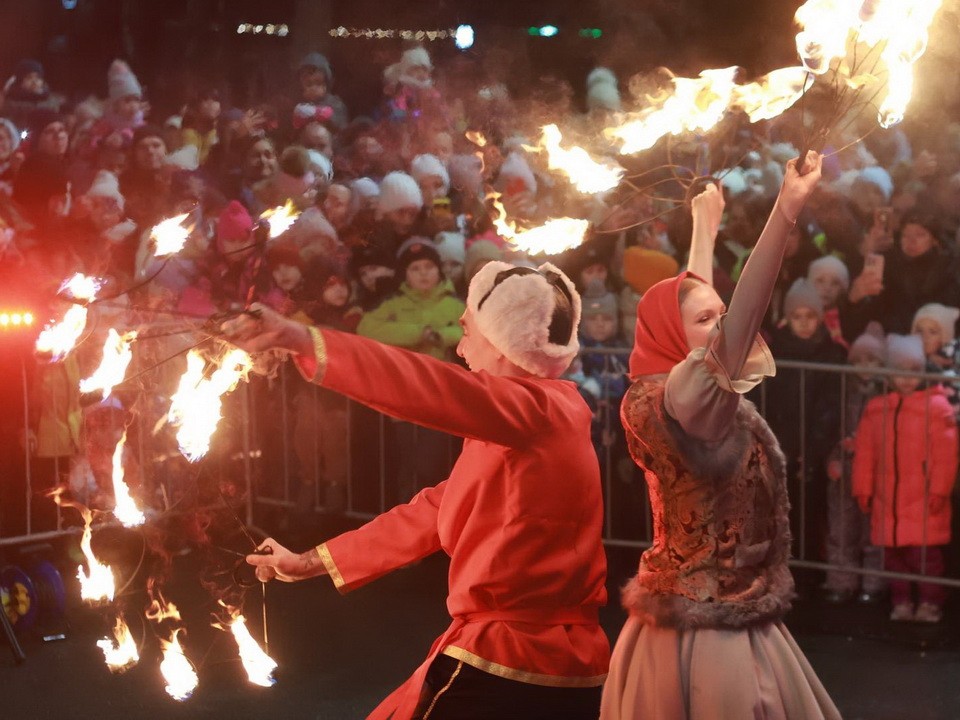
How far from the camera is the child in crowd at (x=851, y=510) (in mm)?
7051

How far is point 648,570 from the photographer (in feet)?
12.3

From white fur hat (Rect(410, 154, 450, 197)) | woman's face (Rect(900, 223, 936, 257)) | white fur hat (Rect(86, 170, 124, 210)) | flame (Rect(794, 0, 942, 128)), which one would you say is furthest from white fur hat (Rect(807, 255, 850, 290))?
white fur hat (Rect(86, 170, 124, 210))

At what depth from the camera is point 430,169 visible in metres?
8.05

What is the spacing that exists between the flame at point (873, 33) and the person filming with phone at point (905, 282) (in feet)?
Answer: 12.3

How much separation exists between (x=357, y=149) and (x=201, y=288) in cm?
157

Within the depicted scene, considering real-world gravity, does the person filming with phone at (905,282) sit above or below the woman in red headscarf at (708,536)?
above

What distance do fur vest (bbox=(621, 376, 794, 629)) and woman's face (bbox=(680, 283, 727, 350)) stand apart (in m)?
0.16

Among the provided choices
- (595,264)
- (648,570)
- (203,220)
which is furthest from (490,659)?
(203,220)

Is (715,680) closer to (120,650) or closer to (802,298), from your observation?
(120,650)

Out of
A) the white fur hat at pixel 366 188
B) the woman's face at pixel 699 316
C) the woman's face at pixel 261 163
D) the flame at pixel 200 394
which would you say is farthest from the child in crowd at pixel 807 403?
the flame at pixel 200 394

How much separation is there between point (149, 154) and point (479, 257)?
7.60ft

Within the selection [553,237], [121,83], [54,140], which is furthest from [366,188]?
[553,237]

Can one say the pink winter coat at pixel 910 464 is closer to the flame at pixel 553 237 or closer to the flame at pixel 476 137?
the flame at pixel 476 137

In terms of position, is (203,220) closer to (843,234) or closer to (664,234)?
(664,234)
